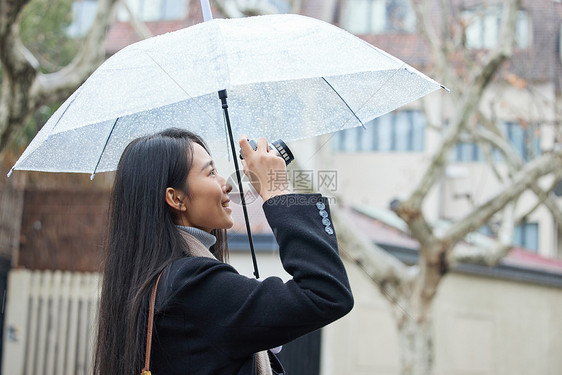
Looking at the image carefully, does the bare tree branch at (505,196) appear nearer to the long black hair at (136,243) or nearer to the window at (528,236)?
the long black hair at (136,243)

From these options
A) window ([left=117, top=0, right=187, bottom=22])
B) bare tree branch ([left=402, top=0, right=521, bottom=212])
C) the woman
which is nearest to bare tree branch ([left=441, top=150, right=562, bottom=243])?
bare tree branch ([left=402, top=0, right=521, bottom=212])

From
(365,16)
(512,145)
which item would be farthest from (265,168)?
(365,16)

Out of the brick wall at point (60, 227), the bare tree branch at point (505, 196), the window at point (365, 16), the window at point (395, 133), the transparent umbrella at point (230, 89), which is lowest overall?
the brick wall at point (60, 227)

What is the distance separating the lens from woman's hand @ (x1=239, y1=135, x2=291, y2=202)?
212 cm

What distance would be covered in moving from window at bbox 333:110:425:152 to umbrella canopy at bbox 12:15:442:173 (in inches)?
543

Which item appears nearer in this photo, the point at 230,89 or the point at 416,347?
the point at 230,89

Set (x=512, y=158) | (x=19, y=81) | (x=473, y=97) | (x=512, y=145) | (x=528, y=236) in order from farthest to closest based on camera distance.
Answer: (x=528, y=236), (x=512, y=145), (x=512, y=158), (x=473, y=97), (x=19, y=81)

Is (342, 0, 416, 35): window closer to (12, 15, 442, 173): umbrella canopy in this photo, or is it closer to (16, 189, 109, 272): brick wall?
(16, 189, 109, 272): brick wall

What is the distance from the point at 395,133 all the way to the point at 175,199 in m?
14.9

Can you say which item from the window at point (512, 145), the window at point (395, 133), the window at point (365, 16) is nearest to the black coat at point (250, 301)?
the window at point (512, 145)

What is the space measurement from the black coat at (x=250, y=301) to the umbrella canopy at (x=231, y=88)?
0.46m

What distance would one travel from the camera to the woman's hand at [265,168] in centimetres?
212

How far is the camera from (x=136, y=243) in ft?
7.13

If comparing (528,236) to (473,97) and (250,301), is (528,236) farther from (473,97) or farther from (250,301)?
(250,301)
